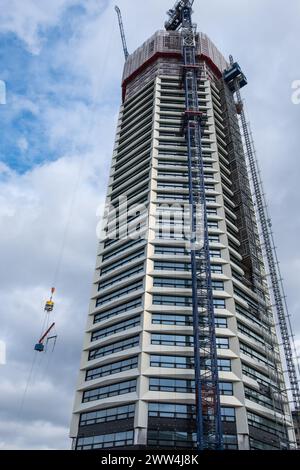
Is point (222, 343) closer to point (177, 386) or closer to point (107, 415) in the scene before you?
point (177, 386)

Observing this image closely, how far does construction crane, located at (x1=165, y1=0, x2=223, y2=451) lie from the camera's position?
48.4 m

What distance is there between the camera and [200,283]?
196 ft

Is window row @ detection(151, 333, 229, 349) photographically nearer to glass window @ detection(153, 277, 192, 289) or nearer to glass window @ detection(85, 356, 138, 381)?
glass window @ detection(85, 356, 138, 381)

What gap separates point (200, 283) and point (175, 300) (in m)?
4.76

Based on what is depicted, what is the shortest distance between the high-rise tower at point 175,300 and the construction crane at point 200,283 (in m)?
0.32

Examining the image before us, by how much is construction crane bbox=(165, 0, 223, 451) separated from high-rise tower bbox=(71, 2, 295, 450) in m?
0.32

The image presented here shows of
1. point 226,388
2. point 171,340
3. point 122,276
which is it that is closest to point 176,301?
point 171,340

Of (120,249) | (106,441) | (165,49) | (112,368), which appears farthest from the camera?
(165,49)

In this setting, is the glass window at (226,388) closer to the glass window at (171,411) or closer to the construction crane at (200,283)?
the construction crane at (200,283)

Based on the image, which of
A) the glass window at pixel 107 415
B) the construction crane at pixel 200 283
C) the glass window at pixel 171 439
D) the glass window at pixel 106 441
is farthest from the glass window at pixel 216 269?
the glass window at pixel 106 441

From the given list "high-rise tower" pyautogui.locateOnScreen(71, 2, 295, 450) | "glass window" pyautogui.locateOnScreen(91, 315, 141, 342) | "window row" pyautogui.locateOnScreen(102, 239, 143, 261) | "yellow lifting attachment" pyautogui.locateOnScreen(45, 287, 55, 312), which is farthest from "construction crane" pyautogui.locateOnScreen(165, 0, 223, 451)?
"yellow lifting attachment" pyautogui.locateOnScreen(45, 287, 55, 312)

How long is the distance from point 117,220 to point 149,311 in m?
22.3

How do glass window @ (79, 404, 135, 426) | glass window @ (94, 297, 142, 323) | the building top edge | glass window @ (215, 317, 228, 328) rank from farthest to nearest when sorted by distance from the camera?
the building top edge, glass window @ (94, 297, 142, 323), glass window @ (215, 317, 228, 328), glass window @ (79, 404, 135, 426)

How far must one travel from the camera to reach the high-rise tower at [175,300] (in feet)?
163
